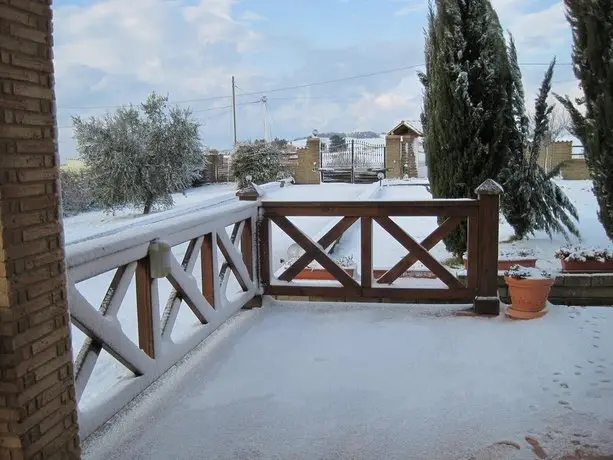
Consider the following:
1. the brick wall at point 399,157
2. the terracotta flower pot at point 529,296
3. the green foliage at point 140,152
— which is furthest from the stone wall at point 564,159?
the terracotta flower pot at point 529,296

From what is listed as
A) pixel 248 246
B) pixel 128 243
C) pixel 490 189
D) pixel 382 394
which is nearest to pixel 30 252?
pixel 128 243

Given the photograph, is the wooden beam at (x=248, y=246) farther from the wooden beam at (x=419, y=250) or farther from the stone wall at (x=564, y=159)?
the stone wall at (x=564, y=159)

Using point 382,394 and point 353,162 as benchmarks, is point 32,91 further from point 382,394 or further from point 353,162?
point 353,162

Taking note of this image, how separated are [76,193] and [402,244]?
13.5m

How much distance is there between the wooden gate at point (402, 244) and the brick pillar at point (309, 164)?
17.4 metres

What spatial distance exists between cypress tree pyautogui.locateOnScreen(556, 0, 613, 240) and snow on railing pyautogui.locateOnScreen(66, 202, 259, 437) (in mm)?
3152

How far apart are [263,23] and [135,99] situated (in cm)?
616

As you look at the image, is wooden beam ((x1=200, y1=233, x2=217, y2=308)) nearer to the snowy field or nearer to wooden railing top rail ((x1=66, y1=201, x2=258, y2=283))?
wooden railing top rail ((x1=66, y1=201, x2=258, y2=283))

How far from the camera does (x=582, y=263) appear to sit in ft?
15.6

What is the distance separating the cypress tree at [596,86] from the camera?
4.80 m

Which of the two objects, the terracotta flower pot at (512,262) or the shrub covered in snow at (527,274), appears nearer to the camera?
the shrub covered in snow at (527,274)

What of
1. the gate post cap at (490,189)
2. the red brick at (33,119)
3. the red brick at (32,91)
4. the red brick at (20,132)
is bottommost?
the gate post cap at (490,189)

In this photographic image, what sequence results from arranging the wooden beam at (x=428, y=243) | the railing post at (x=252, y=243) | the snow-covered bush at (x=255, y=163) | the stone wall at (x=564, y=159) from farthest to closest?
the snow-covered bush at (x=255, y=163) < the stone wall at (x=564, y=159) < the railing post at (x=252, y=243) < the wooden beam at (x=428, y=243)

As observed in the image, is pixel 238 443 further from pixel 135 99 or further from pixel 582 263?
pixel 135 99
